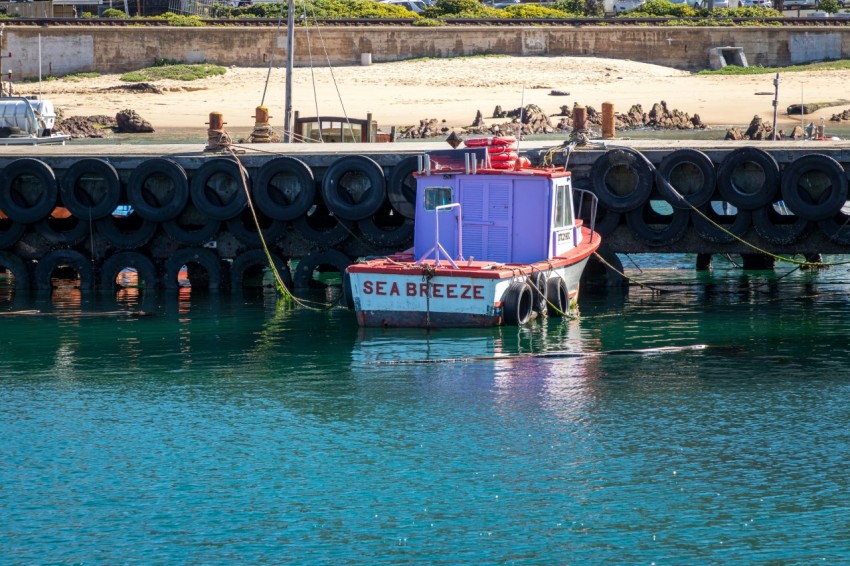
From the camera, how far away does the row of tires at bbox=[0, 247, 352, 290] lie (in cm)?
2614

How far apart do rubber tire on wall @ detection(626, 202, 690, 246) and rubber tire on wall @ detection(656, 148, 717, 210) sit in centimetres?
25

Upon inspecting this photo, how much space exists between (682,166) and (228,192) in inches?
355

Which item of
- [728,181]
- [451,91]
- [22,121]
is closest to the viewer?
[728,181]

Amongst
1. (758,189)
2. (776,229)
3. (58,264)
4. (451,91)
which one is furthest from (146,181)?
(451,91)

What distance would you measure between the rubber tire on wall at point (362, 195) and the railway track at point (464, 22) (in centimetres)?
4339

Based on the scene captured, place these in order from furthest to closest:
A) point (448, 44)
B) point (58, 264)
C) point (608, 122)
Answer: point (448, 44) → point (608, 122) → point (58, 264)

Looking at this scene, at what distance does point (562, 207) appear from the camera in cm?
2258

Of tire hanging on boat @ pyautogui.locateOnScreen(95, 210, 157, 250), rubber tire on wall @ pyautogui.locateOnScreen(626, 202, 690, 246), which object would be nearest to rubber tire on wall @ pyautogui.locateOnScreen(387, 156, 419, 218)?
rubber tire on wall @ pyautogui.locateOnScreen(626, 202, 690, 246)

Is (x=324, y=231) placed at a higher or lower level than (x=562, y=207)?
lower

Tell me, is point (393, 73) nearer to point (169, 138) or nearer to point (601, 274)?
point (169, 138)

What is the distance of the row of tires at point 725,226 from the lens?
2478cm

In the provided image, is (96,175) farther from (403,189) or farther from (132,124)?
(132,124)

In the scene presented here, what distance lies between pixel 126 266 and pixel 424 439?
12.2 metres

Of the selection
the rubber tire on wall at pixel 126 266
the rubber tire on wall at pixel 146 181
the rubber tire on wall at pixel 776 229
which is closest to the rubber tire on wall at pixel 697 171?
the rubber tire on wall at pixel 776 229
